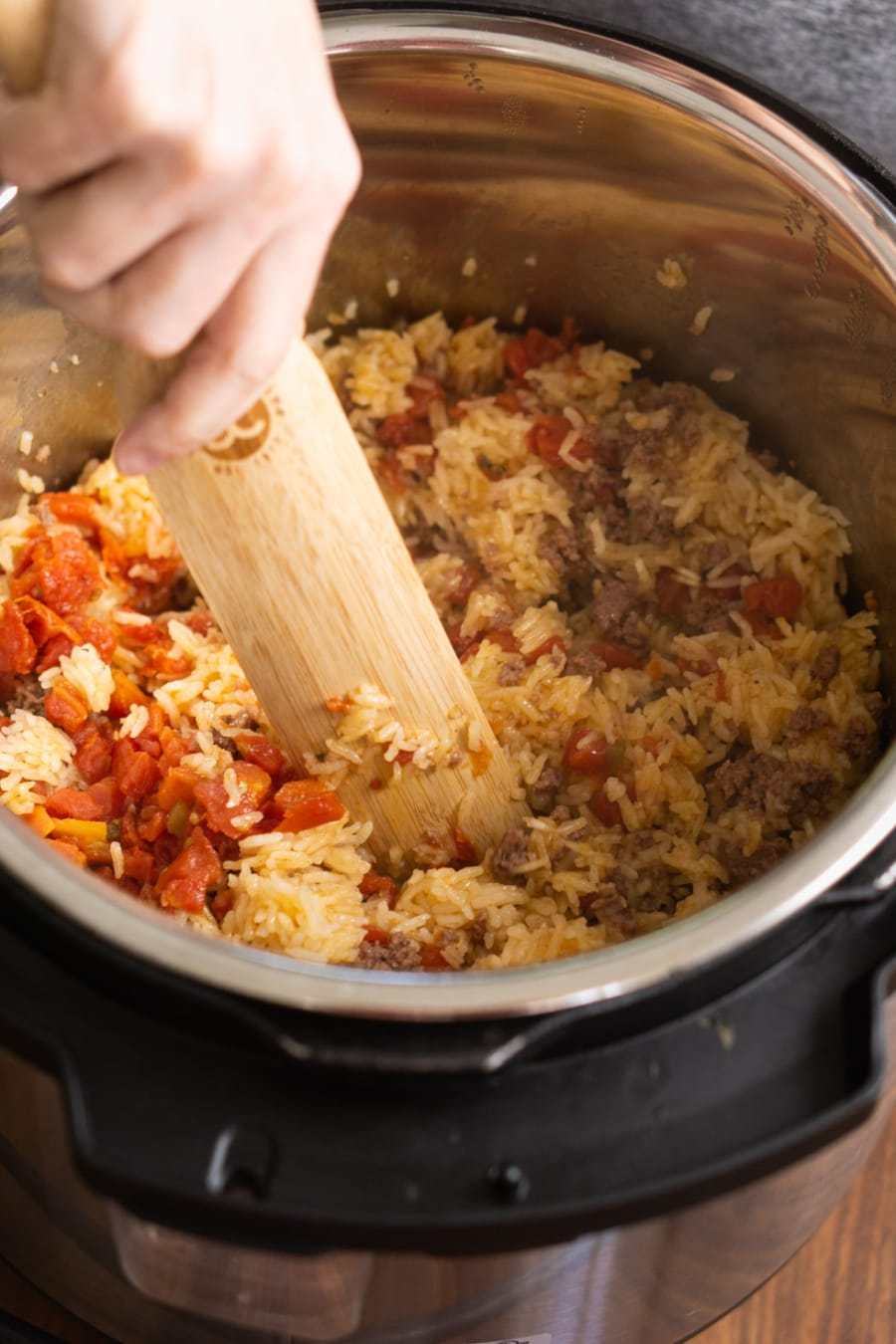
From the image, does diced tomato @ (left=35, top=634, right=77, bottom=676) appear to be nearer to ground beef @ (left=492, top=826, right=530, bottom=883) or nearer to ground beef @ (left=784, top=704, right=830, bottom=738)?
ground beef @ (left=492, top=826, right=530, bottom=883)

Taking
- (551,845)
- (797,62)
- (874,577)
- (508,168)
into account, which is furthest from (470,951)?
(797,62)

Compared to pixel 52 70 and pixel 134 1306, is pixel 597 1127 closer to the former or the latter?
pixel 134 1306

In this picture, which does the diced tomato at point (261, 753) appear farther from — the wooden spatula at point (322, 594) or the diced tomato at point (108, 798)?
the diced tomato at point (108, 798)

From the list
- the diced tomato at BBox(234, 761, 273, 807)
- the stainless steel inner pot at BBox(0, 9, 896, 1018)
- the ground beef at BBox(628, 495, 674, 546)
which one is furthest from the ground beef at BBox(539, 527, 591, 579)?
the diced tomato at BBox(234, 761, 273, 807)

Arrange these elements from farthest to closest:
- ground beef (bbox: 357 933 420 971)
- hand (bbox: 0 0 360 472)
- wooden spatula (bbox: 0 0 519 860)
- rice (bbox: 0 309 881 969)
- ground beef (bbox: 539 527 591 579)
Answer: ground beef (bbox: 539 527 591 579) → rice (bbox: 0 309 881 969) → ground beef (bbox: 357 933 420 971) → wooden spatula (bbox: 0 0 519 860) → hand (bbox: 0 0 360 472)

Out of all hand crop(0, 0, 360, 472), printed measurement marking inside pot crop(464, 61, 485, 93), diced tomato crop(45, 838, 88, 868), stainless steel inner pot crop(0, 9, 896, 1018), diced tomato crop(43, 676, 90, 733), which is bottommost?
diced tomato crop(45, 838, 88, 868)

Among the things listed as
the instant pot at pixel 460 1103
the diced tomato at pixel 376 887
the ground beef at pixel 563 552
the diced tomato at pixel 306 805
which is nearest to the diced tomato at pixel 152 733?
the diced tomato at pixel 306 805

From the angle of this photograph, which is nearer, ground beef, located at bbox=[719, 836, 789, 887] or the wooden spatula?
the wooden spatula

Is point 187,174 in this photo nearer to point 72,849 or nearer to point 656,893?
point 72,849
